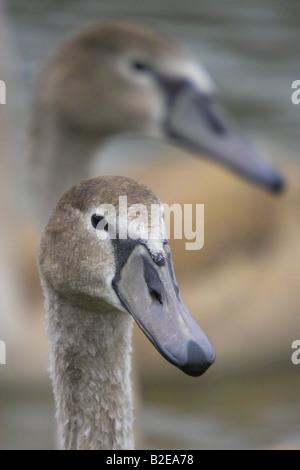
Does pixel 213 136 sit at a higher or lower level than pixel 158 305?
higher

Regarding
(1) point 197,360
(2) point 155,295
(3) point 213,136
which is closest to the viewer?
(1) point 197,360

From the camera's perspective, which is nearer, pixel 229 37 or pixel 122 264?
pixel 122 264

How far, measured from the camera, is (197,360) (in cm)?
245

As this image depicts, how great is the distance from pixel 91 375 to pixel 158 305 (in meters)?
0.36

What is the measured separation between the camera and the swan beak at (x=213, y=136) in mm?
4438

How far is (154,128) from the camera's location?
4.61 m
